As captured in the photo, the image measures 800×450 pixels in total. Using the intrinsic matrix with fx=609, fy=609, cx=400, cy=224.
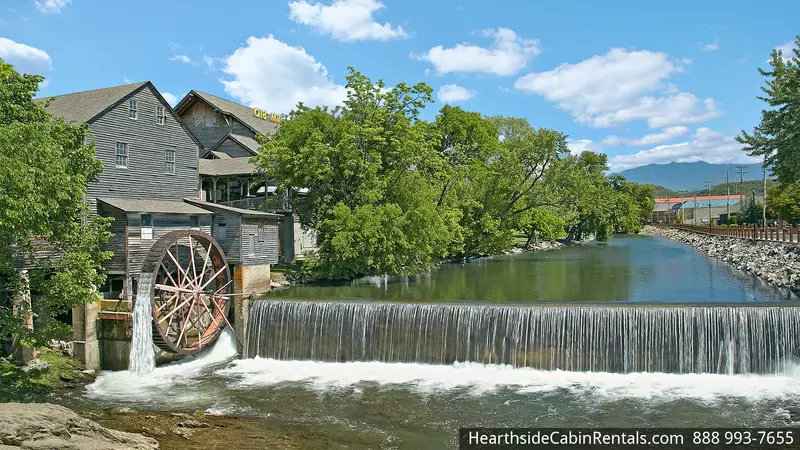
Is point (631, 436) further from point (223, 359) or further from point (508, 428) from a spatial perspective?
point (223, 359)

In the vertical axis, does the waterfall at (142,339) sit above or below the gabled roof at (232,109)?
below

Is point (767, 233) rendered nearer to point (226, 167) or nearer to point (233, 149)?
Result: point (226, 167)

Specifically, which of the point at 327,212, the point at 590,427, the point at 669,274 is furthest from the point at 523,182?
the point at 590,427

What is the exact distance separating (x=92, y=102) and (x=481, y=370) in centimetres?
1744

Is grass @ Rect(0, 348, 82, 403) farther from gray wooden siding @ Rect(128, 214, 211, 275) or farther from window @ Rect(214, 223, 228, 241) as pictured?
window @ Rect(214, 223, 228, 241)

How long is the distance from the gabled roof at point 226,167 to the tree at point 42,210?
1712 centimetres

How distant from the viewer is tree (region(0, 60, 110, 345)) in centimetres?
1416

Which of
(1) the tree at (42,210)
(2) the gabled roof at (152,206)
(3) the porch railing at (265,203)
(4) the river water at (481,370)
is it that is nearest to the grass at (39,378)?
(4) the river water at (481,370)

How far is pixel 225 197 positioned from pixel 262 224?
13.1 m

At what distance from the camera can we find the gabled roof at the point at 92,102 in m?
22.0

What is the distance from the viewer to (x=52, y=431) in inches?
381

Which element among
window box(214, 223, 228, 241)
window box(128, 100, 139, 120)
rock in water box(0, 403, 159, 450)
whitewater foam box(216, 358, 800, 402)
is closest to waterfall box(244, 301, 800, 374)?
whitewater foam box(216, 358, 800, 402)

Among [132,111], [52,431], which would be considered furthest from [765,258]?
[52,431]

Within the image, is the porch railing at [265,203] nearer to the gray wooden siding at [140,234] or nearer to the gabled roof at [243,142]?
the gabled roof at [243,142]
